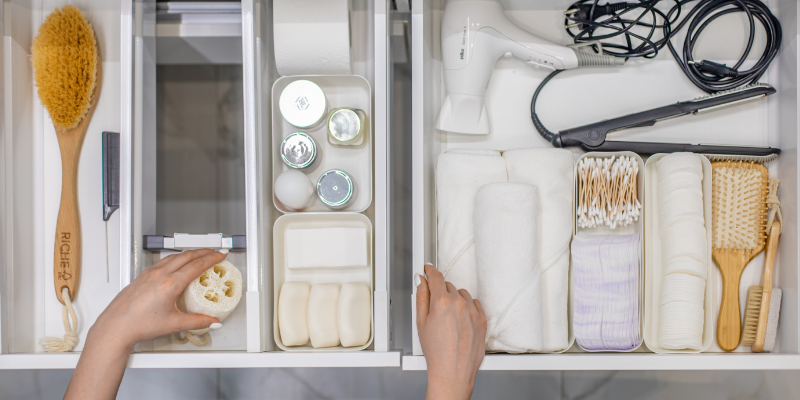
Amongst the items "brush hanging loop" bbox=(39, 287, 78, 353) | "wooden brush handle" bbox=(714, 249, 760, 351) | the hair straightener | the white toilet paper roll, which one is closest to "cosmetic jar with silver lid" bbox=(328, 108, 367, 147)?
the white toilet paper roll

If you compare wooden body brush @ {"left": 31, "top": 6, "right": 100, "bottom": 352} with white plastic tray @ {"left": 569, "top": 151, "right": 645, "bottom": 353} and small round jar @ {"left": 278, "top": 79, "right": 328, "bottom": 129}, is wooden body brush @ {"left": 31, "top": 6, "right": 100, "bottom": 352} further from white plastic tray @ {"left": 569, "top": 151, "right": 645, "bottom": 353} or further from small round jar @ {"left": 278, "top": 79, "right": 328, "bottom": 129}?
white plastic tray @ {"left": 569, "top": 151, "right": 645, "bottom": 353}

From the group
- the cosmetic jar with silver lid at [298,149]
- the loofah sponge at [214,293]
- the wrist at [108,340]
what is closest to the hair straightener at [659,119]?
the cosmetic jar with silver lid at [298,149]

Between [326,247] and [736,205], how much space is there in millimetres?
788

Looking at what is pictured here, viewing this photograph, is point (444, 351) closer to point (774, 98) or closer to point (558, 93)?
point (558, 93)

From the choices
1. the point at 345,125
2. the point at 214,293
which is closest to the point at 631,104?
the point at 345,125

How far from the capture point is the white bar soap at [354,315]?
0.76m

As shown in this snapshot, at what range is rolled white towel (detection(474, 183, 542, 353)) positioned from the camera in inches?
27.8

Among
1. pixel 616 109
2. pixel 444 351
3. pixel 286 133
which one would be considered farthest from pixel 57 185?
pixel 616 109

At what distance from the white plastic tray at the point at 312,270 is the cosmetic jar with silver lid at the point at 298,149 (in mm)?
106

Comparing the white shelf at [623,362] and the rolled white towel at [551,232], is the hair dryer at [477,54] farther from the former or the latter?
the white shelf at [623,362]

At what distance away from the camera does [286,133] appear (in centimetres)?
86

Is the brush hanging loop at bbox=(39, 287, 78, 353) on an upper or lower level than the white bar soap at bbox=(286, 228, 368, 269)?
lower

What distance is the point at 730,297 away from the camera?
32.2 inches

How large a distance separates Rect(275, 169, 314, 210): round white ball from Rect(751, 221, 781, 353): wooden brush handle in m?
0.90
